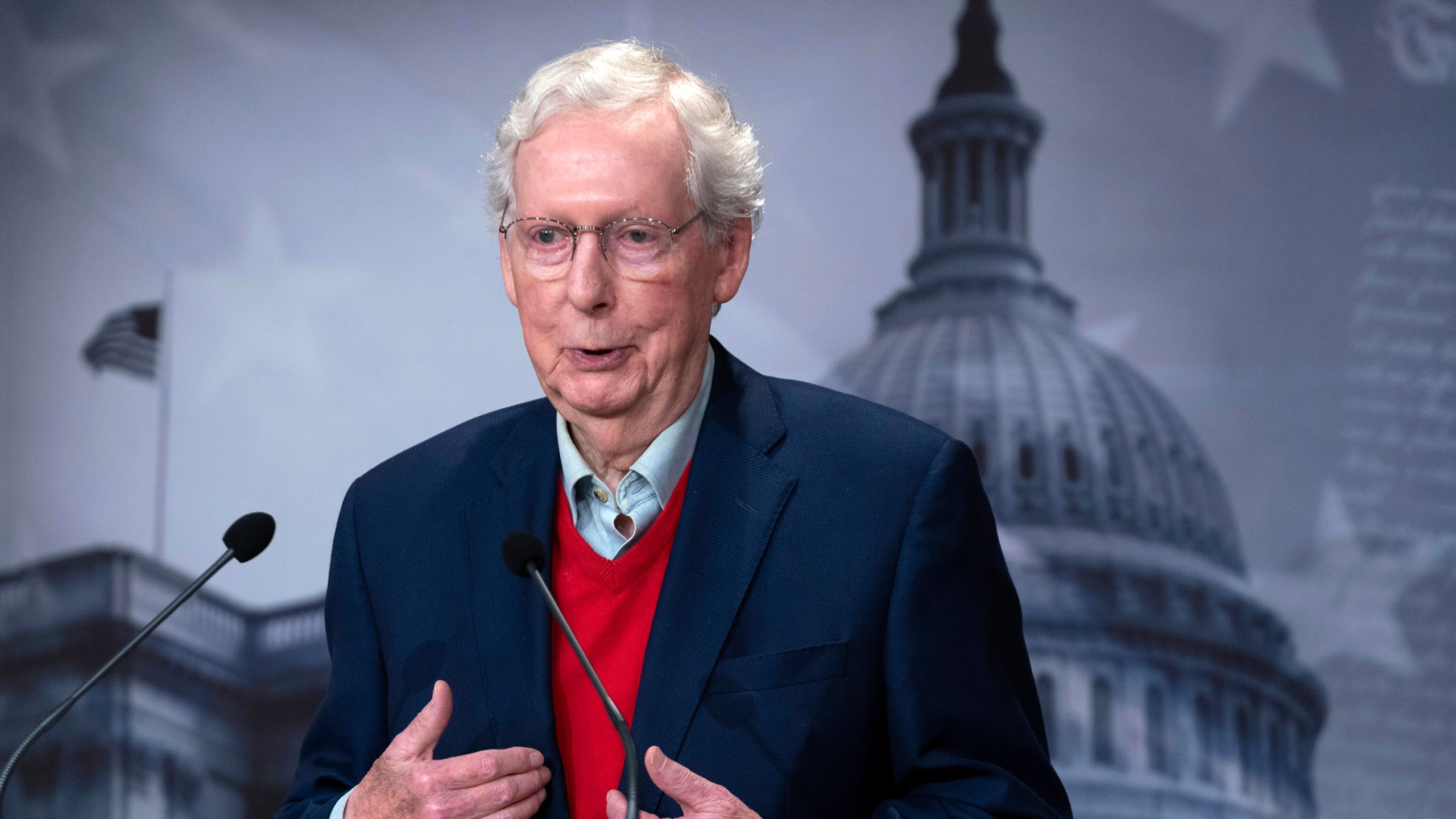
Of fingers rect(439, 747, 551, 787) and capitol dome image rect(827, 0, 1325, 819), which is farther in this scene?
capitol dome image rect(827, 0, 1325, 819)

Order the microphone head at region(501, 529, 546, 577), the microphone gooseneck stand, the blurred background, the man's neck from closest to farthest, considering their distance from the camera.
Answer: the microphone gooseneck stand → the microphone head at region(501, 529, 546, 577) → the man's neck → the blurred background

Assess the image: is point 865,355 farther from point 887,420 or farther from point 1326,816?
point 887,420

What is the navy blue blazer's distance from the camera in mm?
1405

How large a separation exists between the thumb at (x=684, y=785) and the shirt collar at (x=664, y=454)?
1.17 feet

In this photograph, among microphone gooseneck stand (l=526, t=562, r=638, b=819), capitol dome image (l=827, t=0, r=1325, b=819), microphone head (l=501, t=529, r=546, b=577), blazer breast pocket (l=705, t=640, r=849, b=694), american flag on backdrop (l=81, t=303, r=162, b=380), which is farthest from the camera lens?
american flag on backdrop (l=81, t=303, r=162, b=380)

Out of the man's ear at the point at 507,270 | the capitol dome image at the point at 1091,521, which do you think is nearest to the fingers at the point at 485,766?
the man's ear at the point at 507,270

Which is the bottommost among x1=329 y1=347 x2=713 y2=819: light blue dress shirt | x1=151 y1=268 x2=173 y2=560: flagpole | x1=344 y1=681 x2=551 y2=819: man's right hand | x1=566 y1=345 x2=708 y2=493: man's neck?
x1=344 y1=681 x2=551 y2=819: man's right hand

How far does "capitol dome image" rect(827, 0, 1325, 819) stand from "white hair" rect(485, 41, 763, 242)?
151 inches

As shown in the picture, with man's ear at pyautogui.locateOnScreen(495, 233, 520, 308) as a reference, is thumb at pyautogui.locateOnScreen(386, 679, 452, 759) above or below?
below

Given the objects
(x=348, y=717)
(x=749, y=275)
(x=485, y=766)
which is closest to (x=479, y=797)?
(x=485, y=766)

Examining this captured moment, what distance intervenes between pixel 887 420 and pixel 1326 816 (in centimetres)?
487

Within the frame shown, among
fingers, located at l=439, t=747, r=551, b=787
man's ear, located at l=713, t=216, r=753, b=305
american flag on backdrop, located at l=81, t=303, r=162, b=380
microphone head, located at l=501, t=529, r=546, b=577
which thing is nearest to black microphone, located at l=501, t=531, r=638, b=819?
→ microphone head, located at l=501, t=529, r=546, b=577

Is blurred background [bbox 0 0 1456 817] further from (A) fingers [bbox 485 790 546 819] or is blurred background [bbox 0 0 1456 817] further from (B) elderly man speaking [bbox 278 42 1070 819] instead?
(A) fingers [bbox 485 790 546 819]

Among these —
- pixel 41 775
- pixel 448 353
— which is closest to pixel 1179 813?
pixel 448 353
